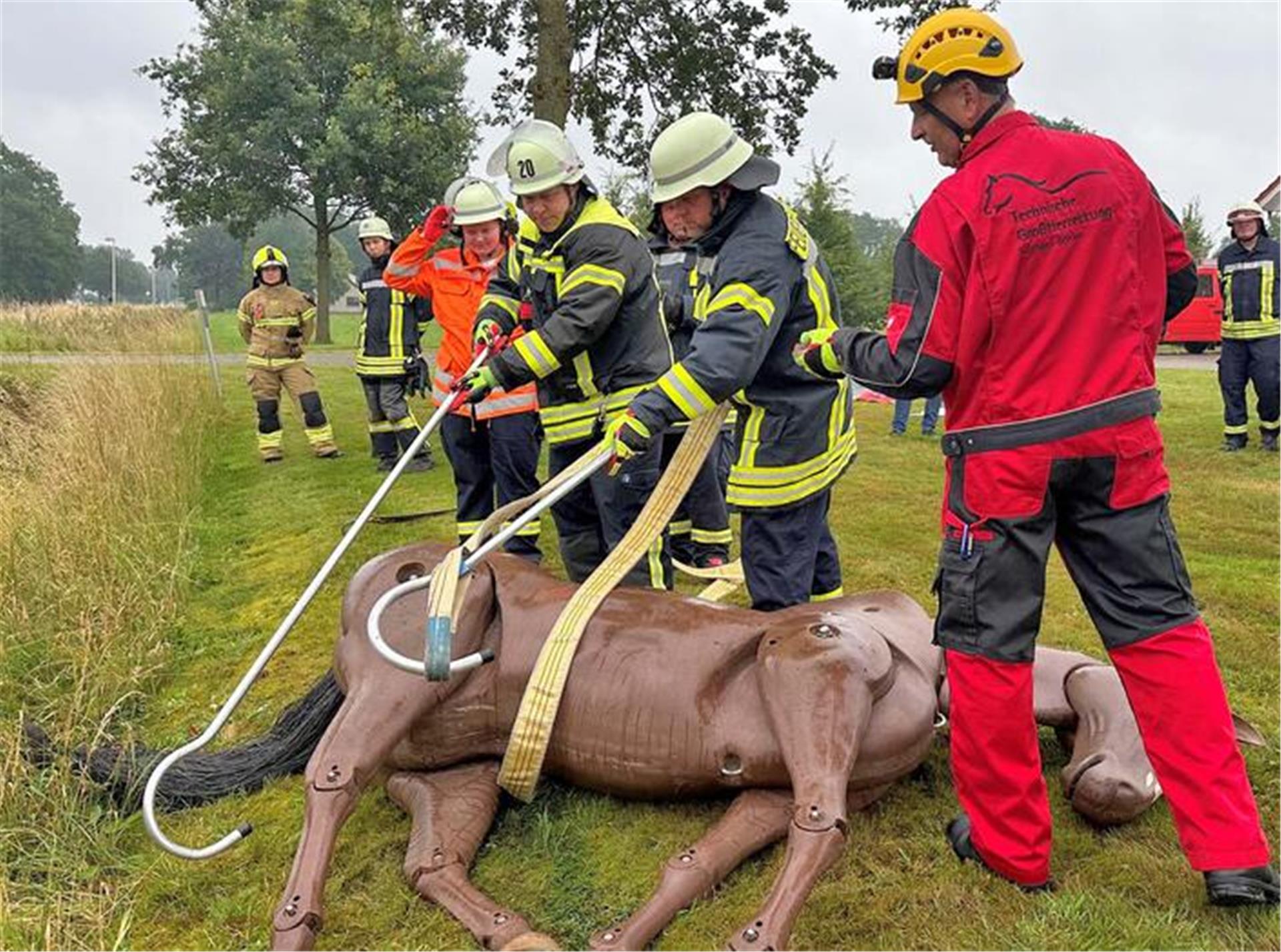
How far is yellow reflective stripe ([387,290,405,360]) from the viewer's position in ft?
26.6

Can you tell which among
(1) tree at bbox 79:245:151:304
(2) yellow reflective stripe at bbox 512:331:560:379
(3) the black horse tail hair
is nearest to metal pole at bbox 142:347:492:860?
(3) the black horse tail hair

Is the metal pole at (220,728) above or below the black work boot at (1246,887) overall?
above

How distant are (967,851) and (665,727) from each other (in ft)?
2.75

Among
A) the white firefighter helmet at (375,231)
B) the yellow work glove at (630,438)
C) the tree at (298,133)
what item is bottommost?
the yellow work glove at (630,438)

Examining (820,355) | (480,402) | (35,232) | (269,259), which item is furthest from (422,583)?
(35,232)

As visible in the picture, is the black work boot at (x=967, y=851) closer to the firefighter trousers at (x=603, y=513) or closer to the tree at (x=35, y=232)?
the firefighter trousers at (x=603, y=513)

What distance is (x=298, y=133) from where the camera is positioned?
24.1 m

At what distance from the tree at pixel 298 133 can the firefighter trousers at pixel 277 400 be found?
→ 15.3m

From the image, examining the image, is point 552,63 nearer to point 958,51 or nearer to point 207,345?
point 207,345

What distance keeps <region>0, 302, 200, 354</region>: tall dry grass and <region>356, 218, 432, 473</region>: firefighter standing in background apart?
3.74 meters

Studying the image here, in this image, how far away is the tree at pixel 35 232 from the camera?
1981 inches

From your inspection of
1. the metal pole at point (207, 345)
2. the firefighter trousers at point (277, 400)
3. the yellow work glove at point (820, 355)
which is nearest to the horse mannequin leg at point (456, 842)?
the yellow work glove at point (820, 355)

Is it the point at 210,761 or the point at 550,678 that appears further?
the point at 210,761

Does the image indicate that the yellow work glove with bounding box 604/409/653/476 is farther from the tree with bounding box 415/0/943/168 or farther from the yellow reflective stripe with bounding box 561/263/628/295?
the tree with bounding box 415/0/943/168
